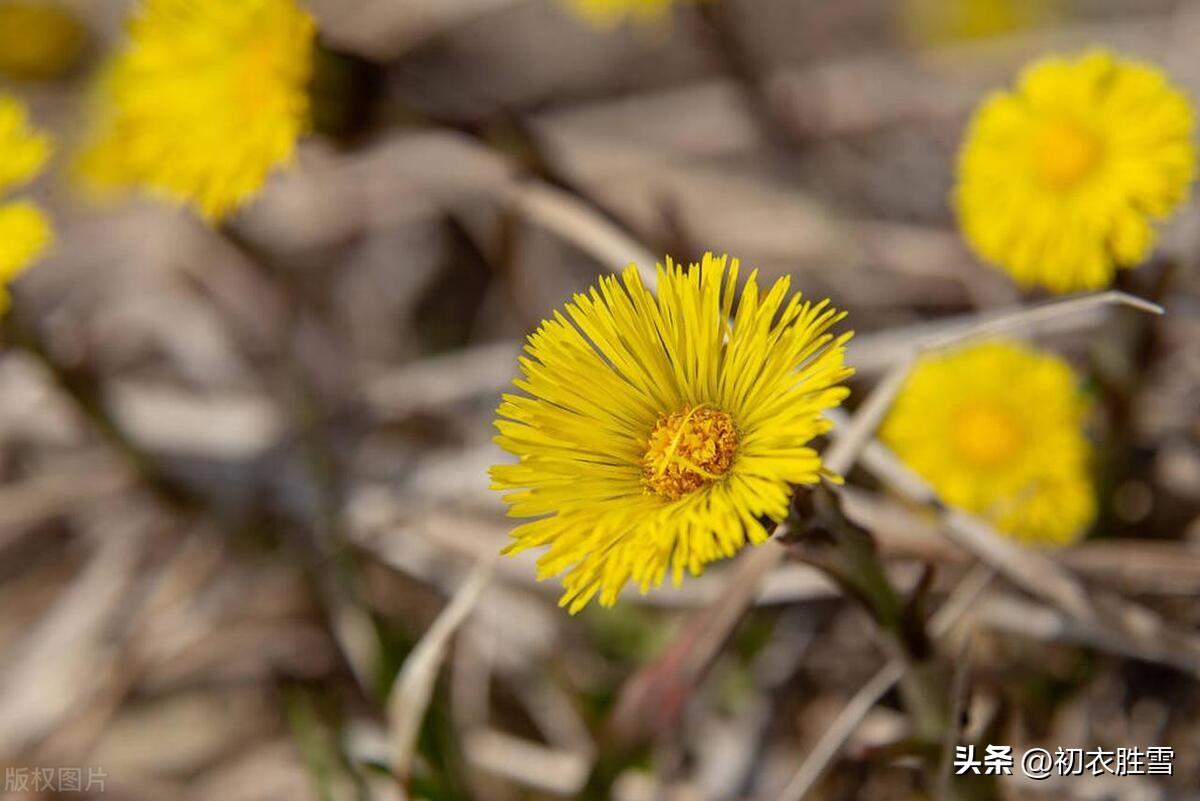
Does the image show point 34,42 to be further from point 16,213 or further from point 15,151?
point 16,213

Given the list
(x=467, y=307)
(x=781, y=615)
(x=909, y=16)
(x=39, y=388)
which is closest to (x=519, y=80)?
(x=467, y=307)

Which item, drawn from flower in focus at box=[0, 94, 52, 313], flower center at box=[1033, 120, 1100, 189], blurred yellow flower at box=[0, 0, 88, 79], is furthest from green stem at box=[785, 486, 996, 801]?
blurred yellow flower at box=[0, 0, 88, 79]

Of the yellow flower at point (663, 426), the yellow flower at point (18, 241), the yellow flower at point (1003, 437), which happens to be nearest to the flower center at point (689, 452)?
the yellow flower at point (663, 426)

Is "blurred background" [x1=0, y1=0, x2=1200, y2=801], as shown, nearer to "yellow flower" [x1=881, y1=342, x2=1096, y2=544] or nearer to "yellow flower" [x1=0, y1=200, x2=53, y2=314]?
"yellow flower" [x1=881, y1=342, x2=1096, y2=544]

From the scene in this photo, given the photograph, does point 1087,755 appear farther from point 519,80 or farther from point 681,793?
point 519,80

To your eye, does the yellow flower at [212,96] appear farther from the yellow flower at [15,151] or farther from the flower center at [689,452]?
the flower center at [689,452]

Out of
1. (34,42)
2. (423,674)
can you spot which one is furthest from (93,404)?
(34,42)
